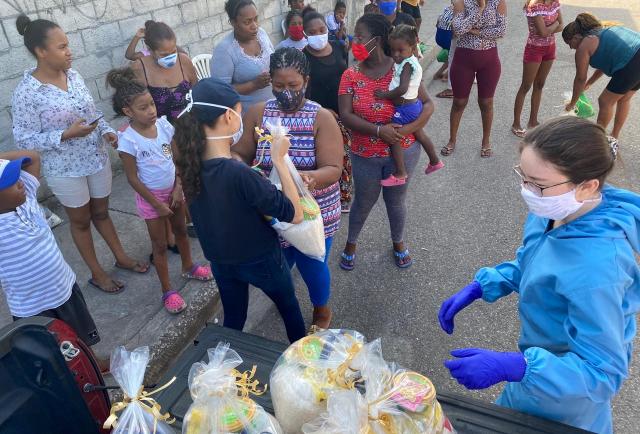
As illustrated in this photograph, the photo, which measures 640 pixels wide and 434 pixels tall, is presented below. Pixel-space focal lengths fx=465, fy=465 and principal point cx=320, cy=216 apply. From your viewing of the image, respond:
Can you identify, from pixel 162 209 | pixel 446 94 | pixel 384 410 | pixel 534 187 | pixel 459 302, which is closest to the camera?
pixel 384 410

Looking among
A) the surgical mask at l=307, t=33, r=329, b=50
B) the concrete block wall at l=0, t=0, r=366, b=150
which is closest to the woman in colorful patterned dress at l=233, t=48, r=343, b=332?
the surgical mask at l=307, t=33, r=329, b=50

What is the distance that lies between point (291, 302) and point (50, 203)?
301 cm

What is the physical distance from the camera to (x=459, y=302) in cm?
203

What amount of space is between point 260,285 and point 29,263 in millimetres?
1090

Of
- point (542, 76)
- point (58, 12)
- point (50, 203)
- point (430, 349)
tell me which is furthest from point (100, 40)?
point (542, 76)

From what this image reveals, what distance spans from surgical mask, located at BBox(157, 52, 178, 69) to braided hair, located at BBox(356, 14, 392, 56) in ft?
4.85

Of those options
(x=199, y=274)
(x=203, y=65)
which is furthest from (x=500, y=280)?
(x=203, y=65)

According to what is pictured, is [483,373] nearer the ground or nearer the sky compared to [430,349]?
nearer the sky

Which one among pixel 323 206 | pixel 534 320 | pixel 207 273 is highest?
pixel 534 320

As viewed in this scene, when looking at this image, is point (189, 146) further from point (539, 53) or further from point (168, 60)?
Answer: point (539, 53)

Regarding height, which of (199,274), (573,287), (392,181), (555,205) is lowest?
(199,274)

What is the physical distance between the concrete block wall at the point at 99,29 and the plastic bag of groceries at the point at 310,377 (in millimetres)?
3652

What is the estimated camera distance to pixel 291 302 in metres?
2.53

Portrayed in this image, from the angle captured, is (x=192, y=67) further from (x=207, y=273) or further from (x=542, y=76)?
(x=542, y=76)
